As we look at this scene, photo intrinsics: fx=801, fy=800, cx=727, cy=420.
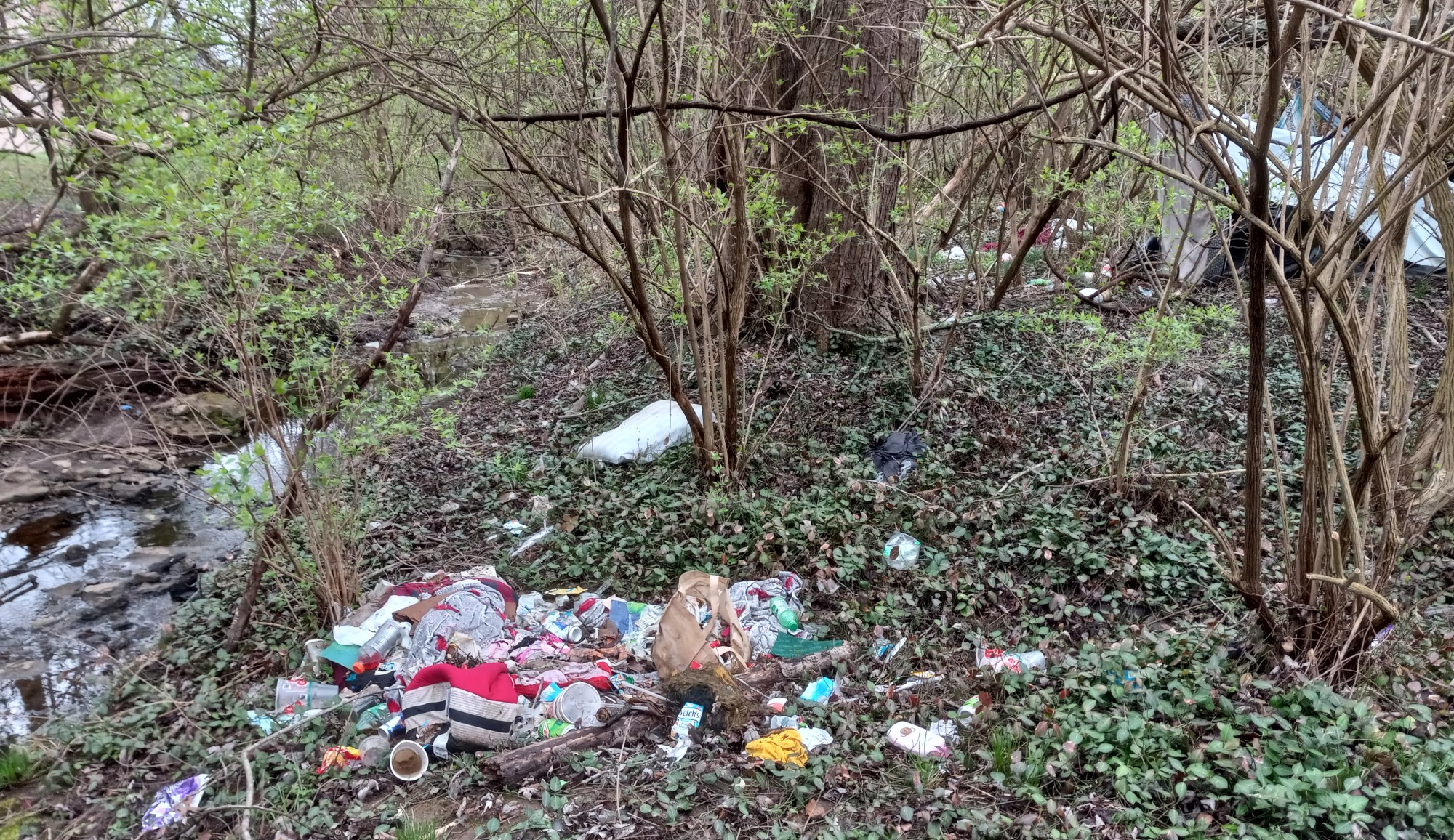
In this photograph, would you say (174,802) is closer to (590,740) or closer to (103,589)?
(590,740)

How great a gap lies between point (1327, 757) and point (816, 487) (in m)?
2.79

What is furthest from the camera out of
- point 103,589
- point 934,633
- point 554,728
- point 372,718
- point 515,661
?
point 103,589

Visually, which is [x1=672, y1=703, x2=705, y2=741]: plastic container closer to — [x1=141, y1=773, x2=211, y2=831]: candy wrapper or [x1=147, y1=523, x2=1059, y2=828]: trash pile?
[x1=147, y1=523, x2=1059, y2=828]: trash pile

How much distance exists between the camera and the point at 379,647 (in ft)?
12.7

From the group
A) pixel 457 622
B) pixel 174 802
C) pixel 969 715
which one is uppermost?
pixel 969 715

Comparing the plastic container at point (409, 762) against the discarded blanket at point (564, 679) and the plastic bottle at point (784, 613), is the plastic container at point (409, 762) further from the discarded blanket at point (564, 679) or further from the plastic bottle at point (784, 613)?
the plastic bottle at point (784, 613)

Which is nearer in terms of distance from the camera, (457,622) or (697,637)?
(697,637)

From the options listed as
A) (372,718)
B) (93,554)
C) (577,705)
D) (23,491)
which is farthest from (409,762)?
(23,491)

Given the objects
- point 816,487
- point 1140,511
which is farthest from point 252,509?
point 1140,511

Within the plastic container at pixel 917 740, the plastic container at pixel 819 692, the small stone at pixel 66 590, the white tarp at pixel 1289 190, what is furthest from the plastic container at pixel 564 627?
the small stone at pixel 66 590

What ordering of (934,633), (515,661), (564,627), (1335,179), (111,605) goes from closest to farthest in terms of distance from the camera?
(934,633)
(515,661)
(564,627)
(1335,179)
(111,605)

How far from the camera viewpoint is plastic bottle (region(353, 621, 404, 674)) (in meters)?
3.83

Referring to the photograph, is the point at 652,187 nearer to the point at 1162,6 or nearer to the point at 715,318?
the point at 715,318

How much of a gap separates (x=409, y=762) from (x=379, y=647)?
0.84m
